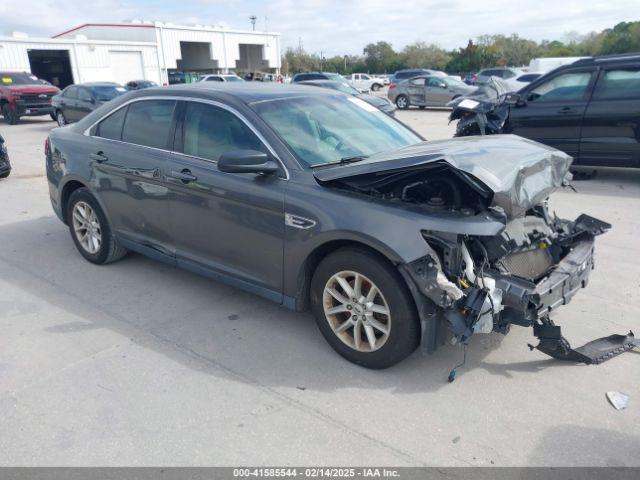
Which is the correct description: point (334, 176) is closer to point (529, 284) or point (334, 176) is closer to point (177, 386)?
point (529, 284)

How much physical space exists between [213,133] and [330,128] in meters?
0.92

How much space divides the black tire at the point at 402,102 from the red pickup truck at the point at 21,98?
48.5 ft

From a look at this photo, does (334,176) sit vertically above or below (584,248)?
above

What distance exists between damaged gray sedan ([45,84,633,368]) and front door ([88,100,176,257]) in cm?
2

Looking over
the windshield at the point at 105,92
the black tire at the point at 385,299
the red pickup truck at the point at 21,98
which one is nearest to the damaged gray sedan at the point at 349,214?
the black tire at the point at 385,299

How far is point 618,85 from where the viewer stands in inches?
317

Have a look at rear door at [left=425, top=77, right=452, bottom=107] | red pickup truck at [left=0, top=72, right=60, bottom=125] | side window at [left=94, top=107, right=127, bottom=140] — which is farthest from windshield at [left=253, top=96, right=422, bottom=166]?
rear door at [left=425, top=77, right=452, bottom=107]

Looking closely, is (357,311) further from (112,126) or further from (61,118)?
(61,118)

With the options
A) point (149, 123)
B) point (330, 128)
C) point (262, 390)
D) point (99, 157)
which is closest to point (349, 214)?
point (330, 128)

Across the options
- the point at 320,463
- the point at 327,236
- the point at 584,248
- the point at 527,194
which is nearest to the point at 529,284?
the point at 527,194

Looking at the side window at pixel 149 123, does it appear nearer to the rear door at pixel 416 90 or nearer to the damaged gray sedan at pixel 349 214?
the damaged gray sedan at pixel 349 214

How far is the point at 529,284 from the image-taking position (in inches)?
125

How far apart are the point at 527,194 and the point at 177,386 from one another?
2.54m

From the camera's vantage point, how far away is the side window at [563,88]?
837 cm
